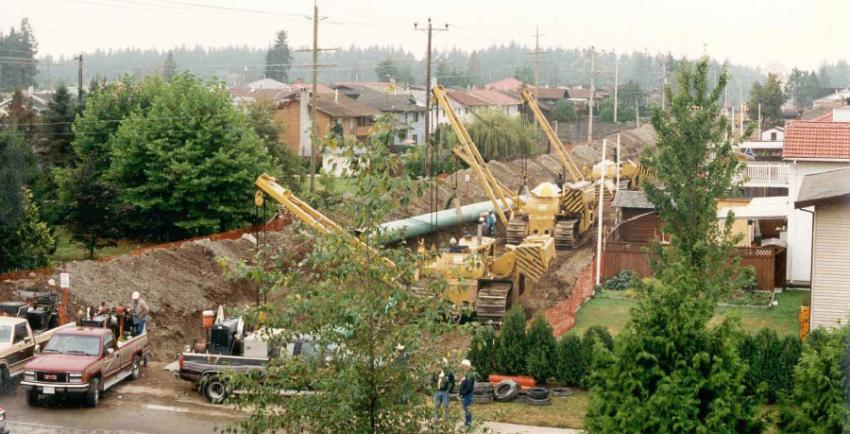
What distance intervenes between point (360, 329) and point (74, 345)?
506 inches

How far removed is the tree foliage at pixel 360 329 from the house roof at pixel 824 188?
630 inches

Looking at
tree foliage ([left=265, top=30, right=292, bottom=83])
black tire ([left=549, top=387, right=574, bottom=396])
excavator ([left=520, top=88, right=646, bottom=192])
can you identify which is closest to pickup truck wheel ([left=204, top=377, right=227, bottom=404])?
black tire ([left=549, top=387, right=574, bottom=396])

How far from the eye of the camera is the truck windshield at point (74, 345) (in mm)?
22250

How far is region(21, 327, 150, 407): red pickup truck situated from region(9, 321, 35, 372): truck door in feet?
3.95

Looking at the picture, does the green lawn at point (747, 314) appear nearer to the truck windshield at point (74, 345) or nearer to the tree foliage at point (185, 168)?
the truck windshield at point (74, 345)

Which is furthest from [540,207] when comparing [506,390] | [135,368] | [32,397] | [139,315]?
[32,397]

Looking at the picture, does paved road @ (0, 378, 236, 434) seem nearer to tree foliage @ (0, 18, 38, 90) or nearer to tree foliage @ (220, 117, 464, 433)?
tree foliage @ (220, 117, 464, 433)

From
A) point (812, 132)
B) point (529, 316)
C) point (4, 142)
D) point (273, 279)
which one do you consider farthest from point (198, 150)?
point (273, 279)

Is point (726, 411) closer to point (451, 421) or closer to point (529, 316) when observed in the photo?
point (451, 421)

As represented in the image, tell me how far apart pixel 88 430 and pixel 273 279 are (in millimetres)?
10620

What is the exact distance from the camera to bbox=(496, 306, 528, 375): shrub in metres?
23.6

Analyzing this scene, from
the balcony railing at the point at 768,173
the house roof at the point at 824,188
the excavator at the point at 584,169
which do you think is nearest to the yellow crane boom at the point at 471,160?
the excavator at the point at 584,169

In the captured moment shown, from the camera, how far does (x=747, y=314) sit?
30.0 metres

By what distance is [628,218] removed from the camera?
42.5m
